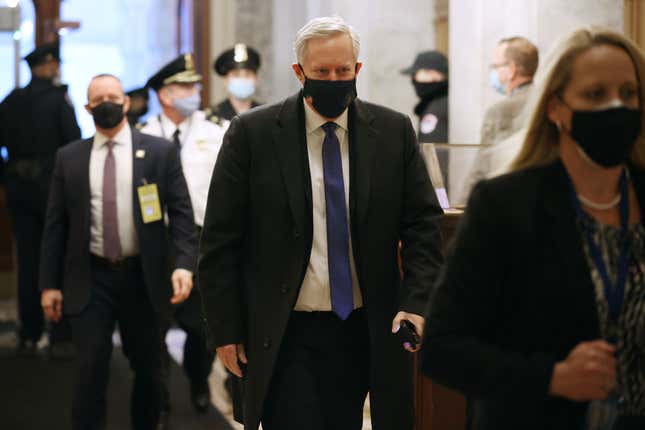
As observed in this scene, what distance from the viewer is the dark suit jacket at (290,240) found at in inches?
136

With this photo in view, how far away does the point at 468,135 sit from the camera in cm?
729

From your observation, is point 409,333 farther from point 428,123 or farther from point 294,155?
point 428,123

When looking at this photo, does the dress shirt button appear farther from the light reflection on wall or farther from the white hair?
the light reflection on wall

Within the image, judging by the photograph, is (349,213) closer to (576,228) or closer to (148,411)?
(576,228)

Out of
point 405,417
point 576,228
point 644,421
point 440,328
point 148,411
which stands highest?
point 576,228

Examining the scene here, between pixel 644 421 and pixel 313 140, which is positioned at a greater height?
pixel 313 140

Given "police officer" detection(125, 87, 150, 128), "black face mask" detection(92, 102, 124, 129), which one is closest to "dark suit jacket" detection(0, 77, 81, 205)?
"police officer" detection(125, 87, 150, 128)

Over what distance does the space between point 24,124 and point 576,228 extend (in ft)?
23.4

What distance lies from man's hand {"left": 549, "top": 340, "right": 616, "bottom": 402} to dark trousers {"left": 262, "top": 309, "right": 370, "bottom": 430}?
1.40 metres

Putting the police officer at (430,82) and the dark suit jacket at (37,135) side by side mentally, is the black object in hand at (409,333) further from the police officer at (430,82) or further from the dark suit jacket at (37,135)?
the dark suit jacket at (37,135)

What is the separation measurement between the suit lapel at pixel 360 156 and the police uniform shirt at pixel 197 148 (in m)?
2.94

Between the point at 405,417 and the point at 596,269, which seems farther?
the point at 405,417

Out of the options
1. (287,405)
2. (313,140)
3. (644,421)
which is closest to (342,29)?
(313,140)

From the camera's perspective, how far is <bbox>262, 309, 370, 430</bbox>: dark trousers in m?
3.46
